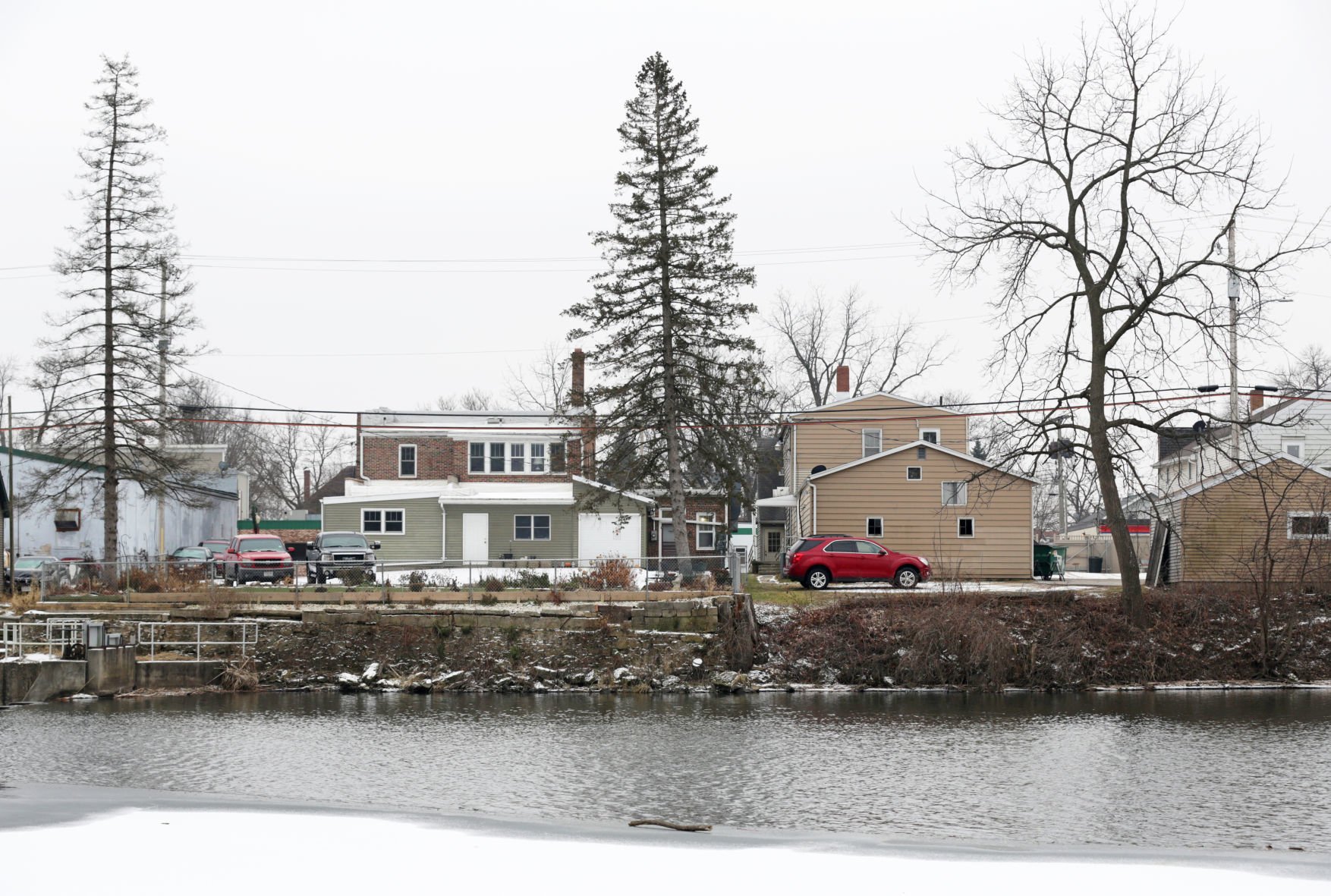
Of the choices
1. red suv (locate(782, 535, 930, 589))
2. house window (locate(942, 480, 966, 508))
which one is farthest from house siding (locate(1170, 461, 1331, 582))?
red suv (locate(782, 535, 930, 589))

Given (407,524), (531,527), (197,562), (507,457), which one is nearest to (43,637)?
(197,562)

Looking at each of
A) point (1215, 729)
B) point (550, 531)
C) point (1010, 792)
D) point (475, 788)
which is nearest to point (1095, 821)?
point (1010, 792)

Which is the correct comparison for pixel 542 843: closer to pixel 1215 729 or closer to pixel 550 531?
pixel 1215 729

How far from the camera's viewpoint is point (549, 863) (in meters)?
12.0

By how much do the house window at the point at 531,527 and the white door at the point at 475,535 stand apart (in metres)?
1.09

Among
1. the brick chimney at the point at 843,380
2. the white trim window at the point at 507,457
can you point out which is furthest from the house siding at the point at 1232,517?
the white trim window at the point at 507,457

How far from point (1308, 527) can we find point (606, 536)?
984 inches

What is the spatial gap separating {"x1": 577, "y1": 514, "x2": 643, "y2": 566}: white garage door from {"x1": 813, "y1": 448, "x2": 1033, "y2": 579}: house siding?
8.95 metres

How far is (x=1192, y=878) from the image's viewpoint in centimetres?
1168

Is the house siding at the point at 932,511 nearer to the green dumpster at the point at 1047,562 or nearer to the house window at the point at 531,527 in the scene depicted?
the green dumpster at the point at 1047,562

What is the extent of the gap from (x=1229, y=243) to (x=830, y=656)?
72.7 feet

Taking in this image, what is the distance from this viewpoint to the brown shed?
4550 cm

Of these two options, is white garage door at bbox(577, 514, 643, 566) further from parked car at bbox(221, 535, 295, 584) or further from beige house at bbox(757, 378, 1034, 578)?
parked car at bbox(221, 535, 295, 584)

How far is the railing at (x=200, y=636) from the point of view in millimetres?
31078
